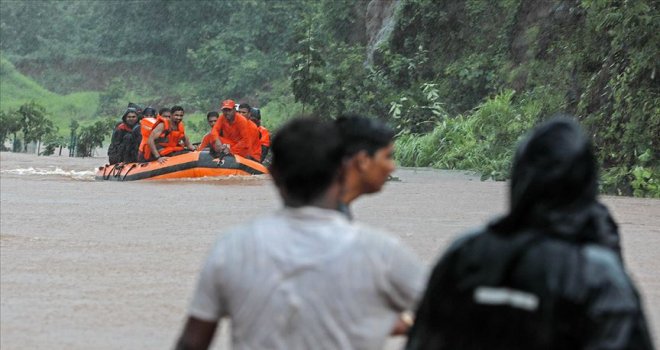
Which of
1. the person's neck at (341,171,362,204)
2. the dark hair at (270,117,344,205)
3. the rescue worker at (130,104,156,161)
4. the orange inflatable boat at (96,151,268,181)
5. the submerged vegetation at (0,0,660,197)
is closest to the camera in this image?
the dark hair at (270,117,344,205)

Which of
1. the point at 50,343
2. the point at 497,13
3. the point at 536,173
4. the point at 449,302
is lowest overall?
the point at 50,343

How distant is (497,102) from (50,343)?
84.7 feet

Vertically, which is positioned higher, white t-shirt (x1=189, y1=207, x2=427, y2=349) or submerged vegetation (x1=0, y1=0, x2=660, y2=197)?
submerged vegetation (x1=0, y1=0, x2=660, y2=197)

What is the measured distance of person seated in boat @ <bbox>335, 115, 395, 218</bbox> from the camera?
5367mm

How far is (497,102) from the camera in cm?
3428

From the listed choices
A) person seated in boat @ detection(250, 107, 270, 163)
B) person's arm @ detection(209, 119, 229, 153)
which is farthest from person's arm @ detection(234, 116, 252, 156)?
person seated in boat @ detection(250, 107, 270, 163)

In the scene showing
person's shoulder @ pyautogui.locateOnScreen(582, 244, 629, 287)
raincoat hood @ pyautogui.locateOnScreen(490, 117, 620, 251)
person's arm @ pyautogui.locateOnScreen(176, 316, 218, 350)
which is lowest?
person's arm @ pyautogui.locateOnScreen(176, 316, 218, 350)

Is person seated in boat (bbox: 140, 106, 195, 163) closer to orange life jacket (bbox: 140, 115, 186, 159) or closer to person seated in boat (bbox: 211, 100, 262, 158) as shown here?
orange life jacket (bbox: 140, 115, 186, 159)

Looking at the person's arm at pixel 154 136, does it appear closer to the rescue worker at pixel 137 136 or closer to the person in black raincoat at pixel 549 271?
the rescue worker at pixel 137 136

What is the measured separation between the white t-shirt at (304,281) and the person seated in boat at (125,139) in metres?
25.9

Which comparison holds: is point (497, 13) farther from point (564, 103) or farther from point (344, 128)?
point (344, 128)

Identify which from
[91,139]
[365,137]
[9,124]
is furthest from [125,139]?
[365,137]

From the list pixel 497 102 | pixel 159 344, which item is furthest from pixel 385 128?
pixel 497 102

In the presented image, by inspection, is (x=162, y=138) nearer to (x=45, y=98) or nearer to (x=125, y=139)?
(x=125, y=139)
